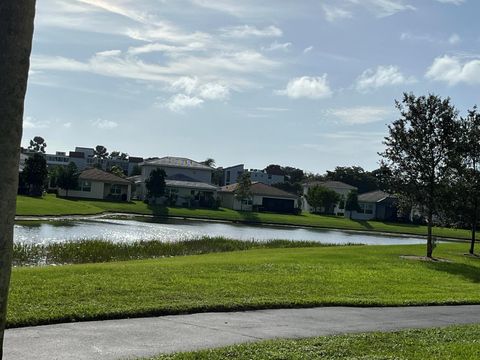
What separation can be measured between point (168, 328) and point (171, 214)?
61.6m

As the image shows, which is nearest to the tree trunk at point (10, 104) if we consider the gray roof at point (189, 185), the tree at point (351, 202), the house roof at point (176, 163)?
the gray roof at point (189, 185)

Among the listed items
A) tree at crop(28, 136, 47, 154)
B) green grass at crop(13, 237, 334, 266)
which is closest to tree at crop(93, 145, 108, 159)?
tree at crop(28, 136, 47, 154)

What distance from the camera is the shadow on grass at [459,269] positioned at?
21.5m

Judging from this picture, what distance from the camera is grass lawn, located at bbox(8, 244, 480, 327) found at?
10.2m

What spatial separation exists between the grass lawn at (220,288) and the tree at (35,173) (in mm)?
53588

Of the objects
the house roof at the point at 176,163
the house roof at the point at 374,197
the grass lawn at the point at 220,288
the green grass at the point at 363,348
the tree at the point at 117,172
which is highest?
the house roof at the point at 176,163

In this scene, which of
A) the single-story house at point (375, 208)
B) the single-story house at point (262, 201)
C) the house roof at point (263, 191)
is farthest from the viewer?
the single-story house at point (375, 208)

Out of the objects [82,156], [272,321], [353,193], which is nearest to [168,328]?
[272,321]

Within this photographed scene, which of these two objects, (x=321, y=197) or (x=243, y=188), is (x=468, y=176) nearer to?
(x=243, y=188)

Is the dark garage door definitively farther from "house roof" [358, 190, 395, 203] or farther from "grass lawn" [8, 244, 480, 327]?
"grass lawn" [8, 244, 480, 327]

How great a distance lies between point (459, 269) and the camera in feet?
76.5

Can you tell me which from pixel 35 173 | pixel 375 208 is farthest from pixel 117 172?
pixel 375 208

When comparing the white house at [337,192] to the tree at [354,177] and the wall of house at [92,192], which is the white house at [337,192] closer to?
the tree at [354,177]

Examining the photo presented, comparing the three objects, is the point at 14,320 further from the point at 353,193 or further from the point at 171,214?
the point at 353,193
